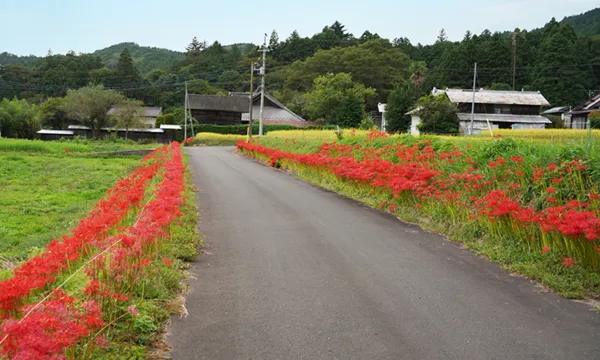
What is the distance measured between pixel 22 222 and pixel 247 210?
5.12 meters

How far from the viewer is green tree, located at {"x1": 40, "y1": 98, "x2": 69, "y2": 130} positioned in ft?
198

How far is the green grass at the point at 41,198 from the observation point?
9438mm

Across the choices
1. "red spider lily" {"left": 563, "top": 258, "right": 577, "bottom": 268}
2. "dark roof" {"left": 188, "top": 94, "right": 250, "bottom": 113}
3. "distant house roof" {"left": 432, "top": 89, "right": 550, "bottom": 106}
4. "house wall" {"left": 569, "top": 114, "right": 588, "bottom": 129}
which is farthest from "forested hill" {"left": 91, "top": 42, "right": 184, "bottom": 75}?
"red spider lily" {"left": 563, "top": 258, "right": 577, "bottom": 268}

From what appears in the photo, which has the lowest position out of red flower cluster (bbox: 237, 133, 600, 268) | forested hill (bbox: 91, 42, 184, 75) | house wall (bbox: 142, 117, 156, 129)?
red flower cluster (bbox: 237, 133, 600, 268)

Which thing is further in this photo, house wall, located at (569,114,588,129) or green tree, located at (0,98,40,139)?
green tree, located at (0,98,40,139)

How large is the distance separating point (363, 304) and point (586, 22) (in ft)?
340

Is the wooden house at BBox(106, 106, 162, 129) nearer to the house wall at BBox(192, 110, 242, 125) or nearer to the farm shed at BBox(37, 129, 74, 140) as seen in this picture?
the house wall at BBox(192, 110, 242, 125)

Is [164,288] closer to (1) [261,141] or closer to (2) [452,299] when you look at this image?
(2) [452,299]

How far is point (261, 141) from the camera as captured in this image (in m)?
34.4

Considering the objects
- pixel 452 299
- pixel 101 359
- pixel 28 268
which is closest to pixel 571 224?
pixel 452 299

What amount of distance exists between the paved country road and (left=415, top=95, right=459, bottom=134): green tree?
120 feet

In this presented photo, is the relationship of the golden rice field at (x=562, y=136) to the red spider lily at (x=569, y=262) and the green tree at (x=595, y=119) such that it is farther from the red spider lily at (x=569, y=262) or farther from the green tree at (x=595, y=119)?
the green tree at (x=595, y=119)

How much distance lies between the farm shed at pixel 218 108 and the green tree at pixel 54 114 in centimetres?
1589

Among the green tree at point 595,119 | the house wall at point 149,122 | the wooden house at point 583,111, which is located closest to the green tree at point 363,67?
the house wall at point 149,122
